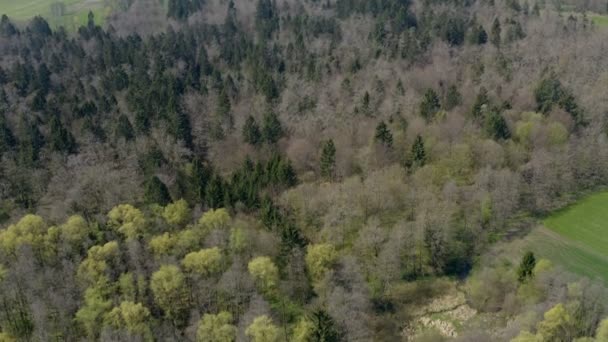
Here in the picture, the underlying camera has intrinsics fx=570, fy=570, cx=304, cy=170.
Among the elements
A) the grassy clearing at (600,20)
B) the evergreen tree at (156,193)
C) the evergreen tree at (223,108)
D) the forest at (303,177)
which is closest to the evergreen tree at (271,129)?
the forest at (303,177)

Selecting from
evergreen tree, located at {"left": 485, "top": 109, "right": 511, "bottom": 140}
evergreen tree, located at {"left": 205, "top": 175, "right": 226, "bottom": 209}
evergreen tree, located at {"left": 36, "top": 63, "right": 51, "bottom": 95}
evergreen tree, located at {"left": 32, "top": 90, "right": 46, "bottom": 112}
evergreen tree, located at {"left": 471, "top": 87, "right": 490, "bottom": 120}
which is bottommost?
evergreen tree, located at {"left": 205, "top": 175, "right": 226, "bottom": 209}

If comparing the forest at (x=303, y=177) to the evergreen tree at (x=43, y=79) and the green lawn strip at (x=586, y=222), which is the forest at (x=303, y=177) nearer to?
the evergreen tree at (x=43, y=79)

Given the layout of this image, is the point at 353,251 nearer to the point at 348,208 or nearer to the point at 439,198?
the point at 348,208

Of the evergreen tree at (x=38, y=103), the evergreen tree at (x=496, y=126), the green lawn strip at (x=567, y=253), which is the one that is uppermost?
the evergreen tree at (x=38, y=103)

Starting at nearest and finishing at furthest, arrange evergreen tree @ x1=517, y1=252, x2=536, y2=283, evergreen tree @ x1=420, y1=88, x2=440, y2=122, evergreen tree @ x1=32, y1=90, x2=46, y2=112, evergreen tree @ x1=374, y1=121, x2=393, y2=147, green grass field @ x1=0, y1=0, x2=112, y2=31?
1. evergreen tree @ x1=517, y1=252, x2=536, y2=283
2. evergreen tree @ x1=374, y1=121, x2=393, y2=147
3. evergreen tree @ x1=420, y1=88, x2=440, y2=122
4. evergreen tree @ x1=32, y1=90, x2=46, y2=112
5. green grass field @ x1=0, y1=0, x2=112, y2=31

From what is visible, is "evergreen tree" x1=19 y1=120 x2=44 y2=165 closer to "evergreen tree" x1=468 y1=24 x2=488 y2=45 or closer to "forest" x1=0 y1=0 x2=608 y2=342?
"forest" x1=0 y1=0 x2=608 y2=342

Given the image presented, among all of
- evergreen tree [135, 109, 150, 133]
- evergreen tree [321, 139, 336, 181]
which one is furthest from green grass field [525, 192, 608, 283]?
evergreen tree [135, 109, 150, 133]
